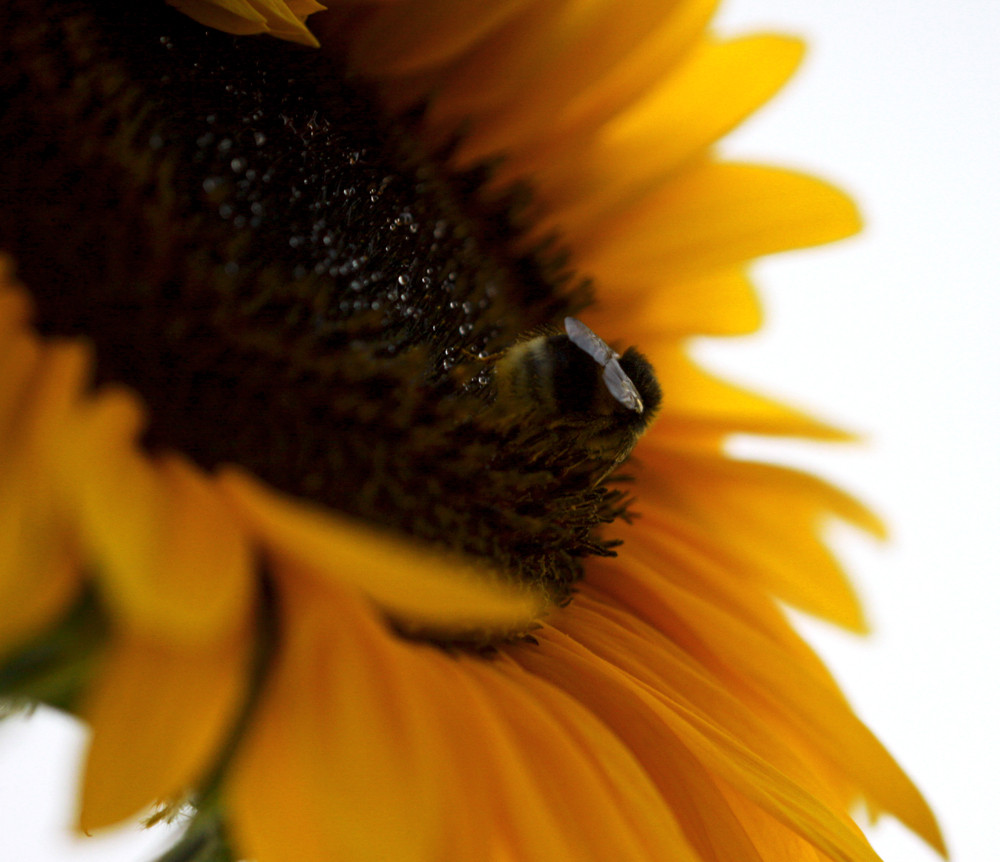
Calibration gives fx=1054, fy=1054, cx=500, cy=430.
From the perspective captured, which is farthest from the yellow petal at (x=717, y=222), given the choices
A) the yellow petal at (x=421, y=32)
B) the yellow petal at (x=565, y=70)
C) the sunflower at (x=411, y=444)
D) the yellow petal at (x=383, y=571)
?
the yellow petal at (x=383, y=571)

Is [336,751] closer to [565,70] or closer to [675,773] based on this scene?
[675,773]

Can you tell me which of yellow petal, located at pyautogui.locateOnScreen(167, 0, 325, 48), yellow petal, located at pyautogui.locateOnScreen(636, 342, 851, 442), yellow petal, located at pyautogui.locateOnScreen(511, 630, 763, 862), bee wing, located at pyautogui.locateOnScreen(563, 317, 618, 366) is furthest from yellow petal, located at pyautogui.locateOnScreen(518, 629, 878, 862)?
yellow petal, located at pyautogui.locateOnScreen(167, 0, 325, 48)

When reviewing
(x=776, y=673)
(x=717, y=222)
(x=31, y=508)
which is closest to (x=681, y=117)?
(x=717, y=222)

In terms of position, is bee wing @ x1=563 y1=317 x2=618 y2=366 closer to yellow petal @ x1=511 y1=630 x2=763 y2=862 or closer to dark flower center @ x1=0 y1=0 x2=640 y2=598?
dark flower center @ x1=0 y1=0 x2=640 y2=598

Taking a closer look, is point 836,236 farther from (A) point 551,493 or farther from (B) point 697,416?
(A) point 551,493

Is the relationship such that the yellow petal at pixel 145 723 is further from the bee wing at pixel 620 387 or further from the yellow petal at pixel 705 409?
the yellow petal at pixel 705 409
